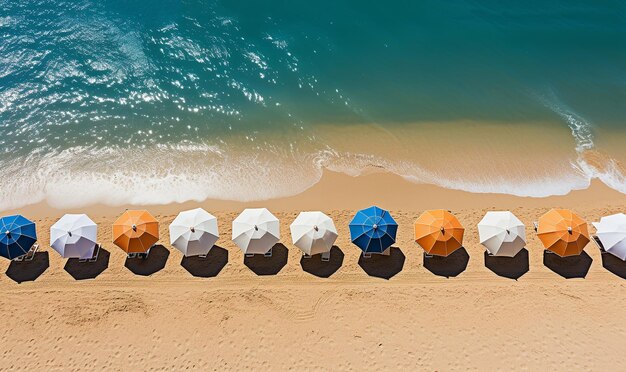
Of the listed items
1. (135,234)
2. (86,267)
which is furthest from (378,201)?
(86,267)

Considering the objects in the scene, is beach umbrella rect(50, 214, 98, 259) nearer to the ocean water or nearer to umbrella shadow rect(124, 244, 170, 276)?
umbrella shadow rect(124, 244, 170, 276)

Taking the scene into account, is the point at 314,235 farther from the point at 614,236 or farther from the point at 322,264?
the point at 614,236

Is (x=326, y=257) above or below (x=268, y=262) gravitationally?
above

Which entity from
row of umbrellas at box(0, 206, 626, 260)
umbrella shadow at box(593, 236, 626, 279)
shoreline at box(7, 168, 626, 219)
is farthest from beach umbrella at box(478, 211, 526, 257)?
umbrella shadow at box(593, 236, 626, 279)

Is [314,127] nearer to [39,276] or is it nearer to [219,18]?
[219,18]

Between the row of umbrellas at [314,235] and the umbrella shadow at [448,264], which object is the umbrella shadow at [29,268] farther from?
the umbrella shadow at [448,264]

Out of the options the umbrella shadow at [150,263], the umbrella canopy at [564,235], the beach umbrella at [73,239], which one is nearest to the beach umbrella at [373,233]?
the umbrella canopy at [564,235]
